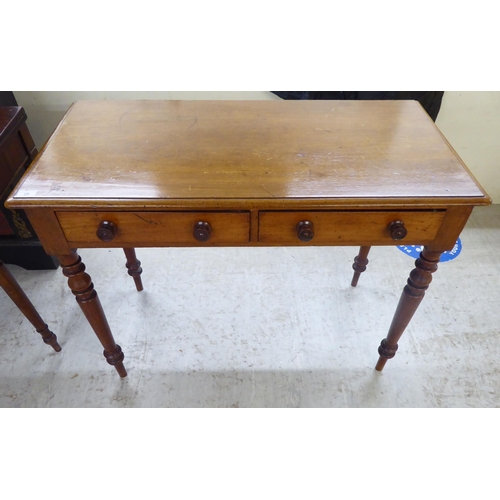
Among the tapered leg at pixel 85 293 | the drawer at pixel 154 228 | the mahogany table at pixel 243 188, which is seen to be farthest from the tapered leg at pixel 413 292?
the tapered leg at pixel 85 293

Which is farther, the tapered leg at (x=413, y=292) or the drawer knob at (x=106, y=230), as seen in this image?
the tapered leg at (x=413, y=292)

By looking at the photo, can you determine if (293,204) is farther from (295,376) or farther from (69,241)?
(295,376)

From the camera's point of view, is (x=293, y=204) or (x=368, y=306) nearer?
(x=293, y=204)

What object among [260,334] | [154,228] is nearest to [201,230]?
[154,228]

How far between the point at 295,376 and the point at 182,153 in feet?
3.25

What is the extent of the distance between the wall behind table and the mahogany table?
0.86 metres

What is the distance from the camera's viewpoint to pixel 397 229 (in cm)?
108

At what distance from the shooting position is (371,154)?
1.17 metres

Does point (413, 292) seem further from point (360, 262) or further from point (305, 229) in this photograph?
point (360, 262)

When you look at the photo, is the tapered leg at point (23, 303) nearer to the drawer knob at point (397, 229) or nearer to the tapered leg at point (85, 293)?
the tapered leg at point (85, 293)

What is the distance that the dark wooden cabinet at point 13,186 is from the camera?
144 centimetres

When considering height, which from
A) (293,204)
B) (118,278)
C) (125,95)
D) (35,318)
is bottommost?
(118,278)

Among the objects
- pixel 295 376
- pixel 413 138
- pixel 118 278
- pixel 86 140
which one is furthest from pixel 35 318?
pixel 413 138

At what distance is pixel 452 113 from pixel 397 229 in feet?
4.76
